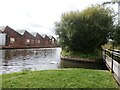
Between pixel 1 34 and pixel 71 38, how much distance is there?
29.3 m

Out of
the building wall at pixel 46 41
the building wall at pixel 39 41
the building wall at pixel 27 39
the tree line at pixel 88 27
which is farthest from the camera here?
the building wall at pixel 46 41

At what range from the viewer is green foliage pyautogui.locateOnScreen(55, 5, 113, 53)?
22438 millimetres

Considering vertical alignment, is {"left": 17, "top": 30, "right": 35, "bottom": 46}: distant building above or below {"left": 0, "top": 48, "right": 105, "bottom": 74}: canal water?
above

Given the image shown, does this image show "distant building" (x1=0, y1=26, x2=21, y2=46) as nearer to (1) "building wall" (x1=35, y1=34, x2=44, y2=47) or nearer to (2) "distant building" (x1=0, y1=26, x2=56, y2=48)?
(2) "distant building" (x1=0, y1=26, x2=56, y2=48)

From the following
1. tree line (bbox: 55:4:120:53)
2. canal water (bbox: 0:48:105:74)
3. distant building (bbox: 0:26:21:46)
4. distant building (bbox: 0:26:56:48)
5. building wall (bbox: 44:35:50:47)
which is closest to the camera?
canal water (bbox: 0:48:105:74)

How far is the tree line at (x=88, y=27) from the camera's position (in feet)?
73.6

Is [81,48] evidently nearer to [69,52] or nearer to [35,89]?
[69,52]

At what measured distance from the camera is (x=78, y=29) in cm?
2269

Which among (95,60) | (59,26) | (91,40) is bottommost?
(95,60)

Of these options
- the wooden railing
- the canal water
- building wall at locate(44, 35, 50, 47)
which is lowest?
the canal water

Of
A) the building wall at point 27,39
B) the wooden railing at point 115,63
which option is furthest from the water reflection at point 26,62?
the building wall at point 27,39

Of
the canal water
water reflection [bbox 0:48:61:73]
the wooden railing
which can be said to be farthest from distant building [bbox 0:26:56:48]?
the wooden railing

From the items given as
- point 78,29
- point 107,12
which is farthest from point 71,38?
point 107,12

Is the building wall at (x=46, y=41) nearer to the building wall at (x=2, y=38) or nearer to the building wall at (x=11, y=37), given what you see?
the building wall at (x=11, y=37)
